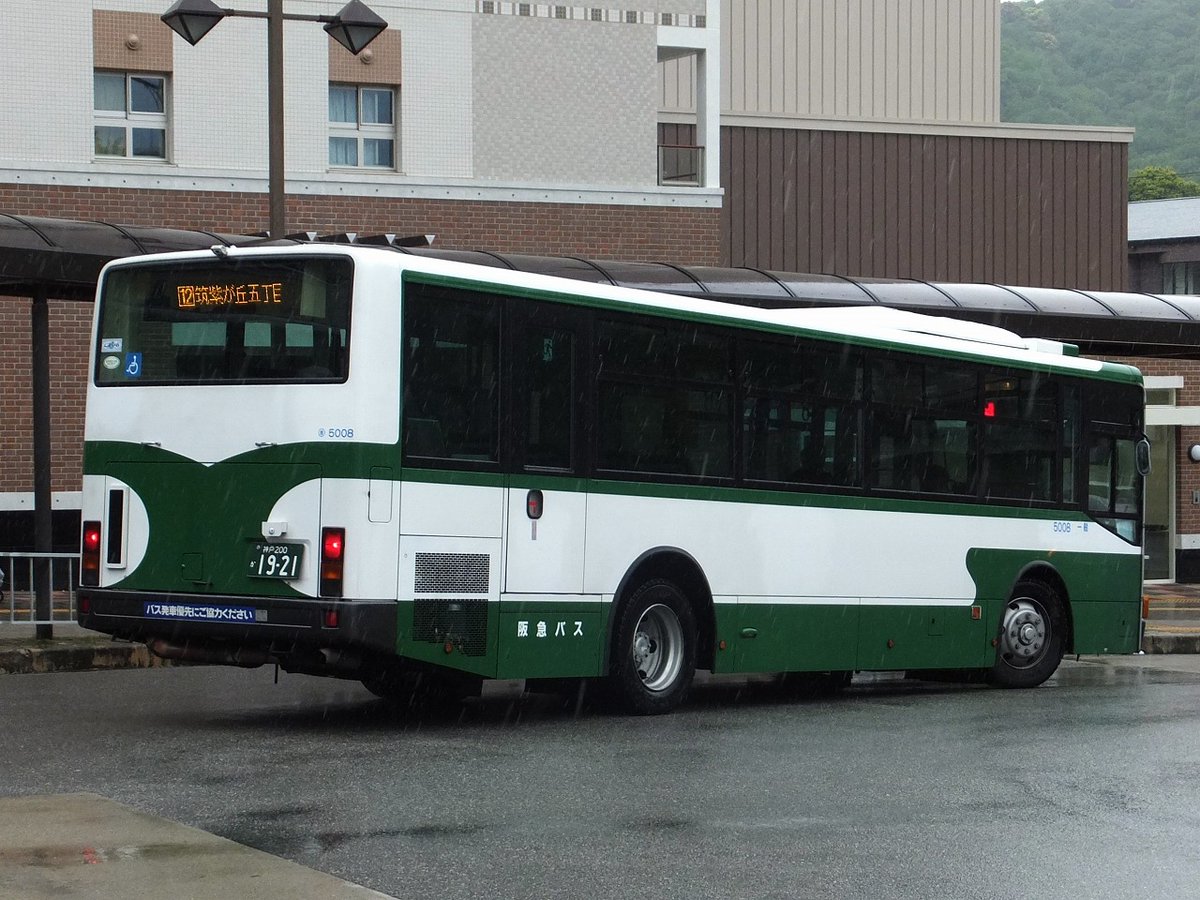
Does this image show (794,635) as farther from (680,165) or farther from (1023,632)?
(680,165)

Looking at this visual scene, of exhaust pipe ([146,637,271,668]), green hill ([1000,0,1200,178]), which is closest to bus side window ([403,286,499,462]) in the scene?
exhaust pipe ([146,637,271,668])

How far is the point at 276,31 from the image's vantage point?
57.6 ft

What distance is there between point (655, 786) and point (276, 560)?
3.18m

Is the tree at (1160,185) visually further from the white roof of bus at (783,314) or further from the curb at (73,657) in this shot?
the curb at (73,657)

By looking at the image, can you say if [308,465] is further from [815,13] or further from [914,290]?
[815,13]

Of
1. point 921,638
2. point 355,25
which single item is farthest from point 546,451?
point 355,25

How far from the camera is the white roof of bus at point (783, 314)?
459 inches

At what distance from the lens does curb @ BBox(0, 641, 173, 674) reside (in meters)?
15.4

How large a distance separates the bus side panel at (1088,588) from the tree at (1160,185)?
82488mm

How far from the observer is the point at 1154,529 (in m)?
35.0

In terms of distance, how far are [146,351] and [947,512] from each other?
6.86 metres

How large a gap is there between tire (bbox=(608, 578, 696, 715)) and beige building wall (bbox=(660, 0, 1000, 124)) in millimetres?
32631

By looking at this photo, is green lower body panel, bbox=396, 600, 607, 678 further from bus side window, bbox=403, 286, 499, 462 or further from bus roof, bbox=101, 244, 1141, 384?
bus roof, bbox=101, 244, 1141, 384

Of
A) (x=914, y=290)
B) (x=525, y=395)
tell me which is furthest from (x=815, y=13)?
(x=525, y=395)
